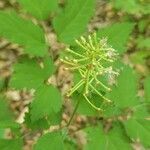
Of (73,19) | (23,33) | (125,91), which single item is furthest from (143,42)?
(23,33)

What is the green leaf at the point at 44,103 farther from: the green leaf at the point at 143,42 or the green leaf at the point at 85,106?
the green leaf at the point at 143,42

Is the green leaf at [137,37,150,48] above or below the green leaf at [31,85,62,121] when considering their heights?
above

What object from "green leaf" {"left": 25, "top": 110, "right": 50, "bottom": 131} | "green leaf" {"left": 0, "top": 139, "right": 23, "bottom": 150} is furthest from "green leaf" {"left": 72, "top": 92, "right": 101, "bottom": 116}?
"green leaf" {"left": 0, "top": 139, "right": 23, "bottom": 150}

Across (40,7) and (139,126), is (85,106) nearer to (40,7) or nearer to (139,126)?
(139,126)

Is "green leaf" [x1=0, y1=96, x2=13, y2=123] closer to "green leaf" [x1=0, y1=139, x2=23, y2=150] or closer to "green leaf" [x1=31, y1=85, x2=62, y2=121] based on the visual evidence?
"green leaf" [x1=0, y1=139, x2=23, y2=150]

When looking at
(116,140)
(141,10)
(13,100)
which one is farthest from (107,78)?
(141,10)

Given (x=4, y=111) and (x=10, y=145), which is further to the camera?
(x=4, y=111)
